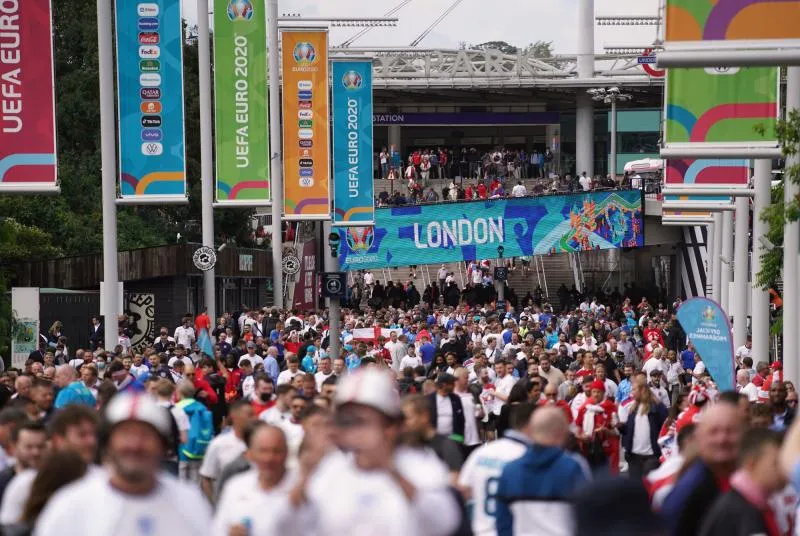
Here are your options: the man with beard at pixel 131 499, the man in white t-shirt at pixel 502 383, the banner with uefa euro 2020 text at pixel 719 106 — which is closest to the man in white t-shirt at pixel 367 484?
the man with beard at pixel 131 499

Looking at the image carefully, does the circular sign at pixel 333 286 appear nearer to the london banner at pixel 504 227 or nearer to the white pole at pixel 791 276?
the white pole at pixel 791 276

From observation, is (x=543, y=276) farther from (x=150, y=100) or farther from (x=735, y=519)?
(x=735, y=519)

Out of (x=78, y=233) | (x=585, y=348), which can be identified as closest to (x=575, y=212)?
(x=78, y=233)

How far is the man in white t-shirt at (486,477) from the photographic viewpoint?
8.78 meters

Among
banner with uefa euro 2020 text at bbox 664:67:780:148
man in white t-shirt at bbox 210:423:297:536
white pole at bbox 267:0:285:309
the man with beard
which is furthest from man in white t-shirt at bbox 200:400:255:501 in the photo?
white pole at bbox 267:0:285:309

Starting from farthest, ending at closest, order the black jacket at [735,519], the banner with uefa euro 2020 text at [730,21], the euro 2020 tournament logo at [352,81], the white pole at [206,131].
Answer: the euro 2020 tournament logo at [352,81] < the white pole at [206,131] < the banner with uefa euro 2020 text at [730,21] < the black jacket at [735,519]

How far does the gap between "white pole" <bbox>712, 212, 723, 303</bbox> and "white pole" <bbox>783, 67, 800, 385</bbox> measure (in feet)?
54.5

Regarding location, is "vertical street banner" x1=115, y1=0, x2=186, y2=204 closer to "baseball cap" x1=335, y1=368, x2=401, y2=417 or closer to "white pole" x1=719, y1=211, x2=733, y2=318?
"white pole" x1=719, y1=211, x2=733, y2=318

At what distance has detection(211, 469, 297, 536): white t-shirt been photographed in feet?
22.1

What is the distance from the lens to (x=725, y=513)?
653 cm

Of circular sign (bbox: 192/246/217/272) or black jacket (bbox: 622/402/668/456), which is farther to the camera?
circular sign (bbox: 192/246/217/272)

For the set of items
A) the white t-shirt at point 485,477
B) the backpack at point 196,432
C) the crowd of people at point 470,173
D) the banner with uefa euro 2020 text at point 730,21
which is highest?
the banner with uefa euro 2020 text at point 730,21

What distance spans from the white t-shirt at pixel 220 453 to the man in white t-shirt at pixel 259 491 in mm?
4288

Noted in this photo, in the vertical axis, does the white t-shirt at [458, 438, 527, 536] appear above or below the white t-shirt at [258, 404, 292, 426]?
above
